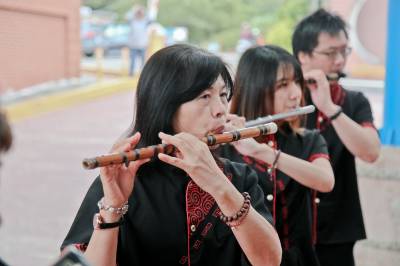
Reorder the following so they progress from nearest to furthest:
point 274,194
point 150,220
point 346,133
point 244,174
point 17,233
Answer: point 150,220 → point 244,174 → point 274,194 → point 346,133 → point 17,233

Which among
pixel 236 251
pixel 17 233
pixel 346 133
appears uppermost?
pixel 346 133

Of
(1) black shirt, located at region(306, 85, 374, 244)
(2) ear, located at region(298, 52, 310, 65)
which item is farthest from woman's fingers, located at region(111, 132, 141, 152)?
(2) ear, located at region(298, 52, 310, 65)

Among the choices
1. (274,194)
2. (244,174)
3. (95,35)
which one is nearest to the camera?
(244,174)

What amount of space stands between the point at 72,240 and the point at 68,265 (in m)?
0.61

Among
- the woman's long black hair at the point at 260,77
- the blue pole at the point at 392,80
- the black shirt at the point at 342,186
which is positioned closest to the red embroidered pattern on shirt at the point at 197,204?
the woman's long black hair at the point at 260,77

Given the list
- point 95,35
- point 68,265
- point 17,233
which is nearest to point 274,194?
point 68,265

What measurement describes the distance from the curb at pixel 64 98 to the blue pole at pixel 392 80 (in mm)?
4870

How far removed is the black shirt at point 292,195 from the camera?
7.98 feet

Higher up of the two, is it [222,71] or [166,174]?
[222,71]

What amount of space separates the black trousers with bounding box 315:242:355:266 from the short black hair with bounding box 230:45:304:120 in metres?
0.71

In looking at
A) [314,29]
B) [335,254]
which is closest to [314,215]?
[335,254]

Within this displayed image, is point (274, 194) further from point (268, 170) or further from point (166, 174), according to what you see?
point (166, 174)

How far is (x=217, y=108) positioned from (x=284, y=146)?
76 cm

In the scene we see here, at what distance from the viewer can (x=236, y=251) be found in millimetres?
1863
